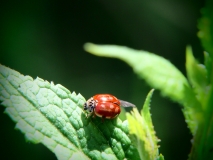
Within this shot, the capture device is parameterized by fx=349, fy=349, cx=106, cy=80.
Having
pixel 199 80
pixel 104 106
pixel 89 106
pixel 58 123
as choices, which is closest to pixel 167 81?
pixel 199 80

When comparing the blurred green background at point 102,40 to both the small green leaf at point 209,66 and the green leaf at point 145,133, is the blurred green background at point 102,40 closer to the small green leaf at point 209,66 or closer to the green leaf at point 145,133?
the green leaf at point 145,133

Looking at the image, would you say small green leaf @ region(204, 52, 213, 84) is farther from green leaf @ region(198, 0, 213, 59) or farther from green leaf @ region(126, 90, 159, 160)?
green leaf @ region(126, 90, 159, 160)

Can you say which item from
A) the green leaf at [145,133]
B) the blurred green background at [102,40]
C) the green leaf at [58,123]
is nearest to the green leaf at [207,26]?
the green leaf at [145,133]

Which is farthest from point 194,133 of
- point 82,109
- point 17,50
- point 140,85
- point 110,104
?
point 17,50

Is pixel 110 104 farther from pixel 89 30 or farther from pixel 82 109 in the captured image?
pixel 89 30

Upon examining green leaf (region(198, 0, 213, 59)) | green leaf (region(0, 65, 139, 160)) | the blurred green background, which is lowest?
green leaf (region(0, 65, 139, 160))

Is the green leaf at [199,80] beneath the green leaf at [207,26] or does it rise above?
beneath

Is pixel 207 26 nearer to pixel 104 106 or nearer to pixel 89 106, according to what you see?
pixel 89 106

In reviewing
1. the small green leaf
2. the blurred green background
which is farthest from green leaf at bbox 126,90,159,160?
the blurred green background
